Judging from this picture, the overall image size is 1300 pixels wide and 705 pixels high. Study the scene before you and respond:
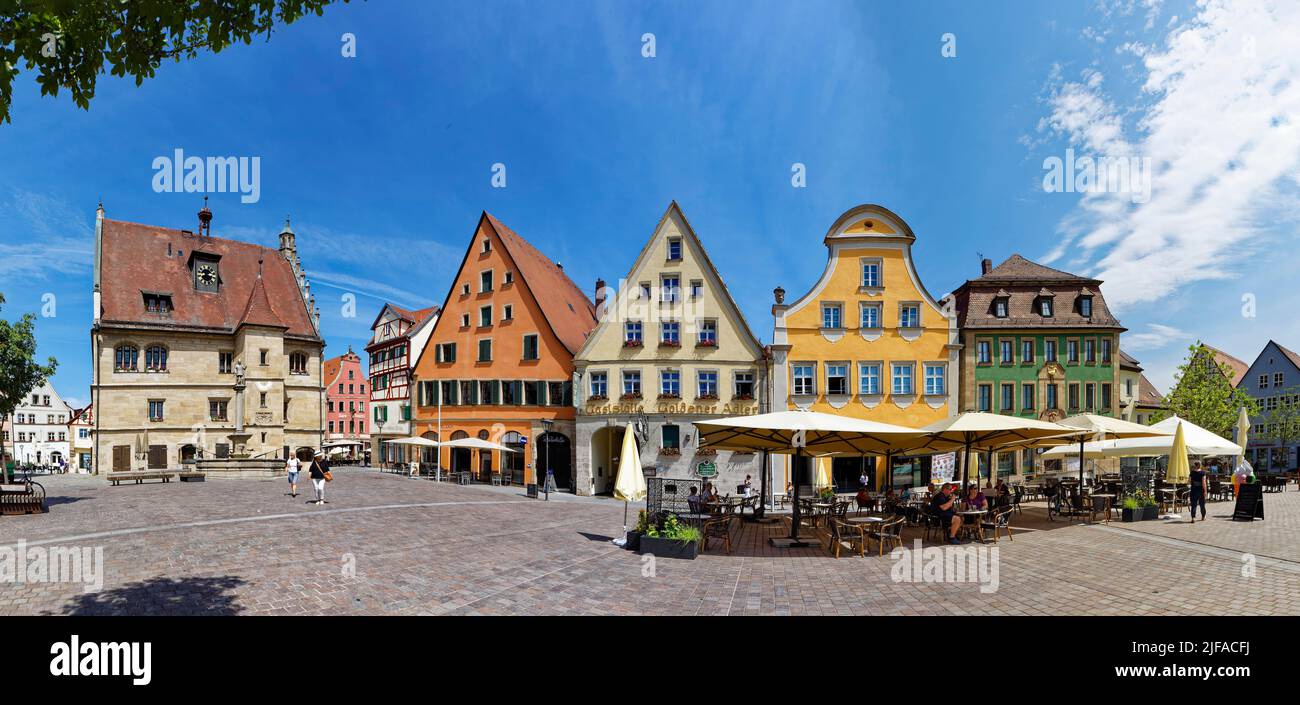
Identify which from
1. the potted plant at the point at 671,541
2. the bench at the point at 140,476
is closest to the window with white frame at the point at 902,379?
the potted plant at the point at 671,541

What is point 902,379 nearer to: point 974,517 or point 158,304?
point 974,517

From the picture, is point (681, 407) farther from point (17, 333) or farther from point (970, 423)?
point (17, 333)

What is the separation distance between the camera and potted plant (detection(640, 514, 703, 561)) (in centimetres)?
1098

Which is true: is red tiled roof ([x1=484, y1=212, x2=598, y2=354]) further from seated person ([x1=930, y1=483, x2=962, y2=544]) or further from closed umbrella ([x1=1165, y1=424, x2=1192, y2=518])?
closed umbrella ([x1=1165, y1=424, x2=1192, y2=518])

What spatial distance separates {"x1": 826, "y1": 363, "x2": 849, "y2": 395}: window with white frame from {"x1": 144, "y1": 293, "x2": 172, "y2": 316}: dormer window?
39.1m

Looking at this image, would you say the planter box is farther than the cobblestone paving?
Yes

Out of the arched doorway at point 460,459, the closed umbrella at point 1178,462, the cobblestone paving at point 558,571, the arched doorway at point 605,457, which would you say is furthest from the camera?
the arched doorway at point 460,459

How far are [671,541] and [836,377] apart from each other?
1909cm

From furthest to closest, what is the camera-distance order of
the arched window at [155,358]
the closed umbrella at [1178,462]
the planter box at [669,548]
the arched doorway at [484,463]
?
the arched window at [155,358] < the arched doorway at [484,463] < the closed umbrella at [1178,462] < the planter box at [669,548]

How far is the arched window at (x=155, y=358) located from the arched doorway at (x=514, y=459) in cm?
2192

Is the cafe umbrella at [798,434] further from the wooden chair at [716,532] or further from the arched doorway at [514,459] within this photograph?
the arched doorway at [514,459]

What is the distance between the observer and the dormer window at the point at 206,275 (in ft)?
124

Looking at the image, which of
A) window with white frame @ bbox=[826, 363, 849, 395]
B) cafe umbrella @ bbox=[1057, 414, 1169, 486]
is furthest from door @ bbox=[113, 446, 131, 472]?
cafe umbrella @ bbox=[1057, 414, 1169, 486]

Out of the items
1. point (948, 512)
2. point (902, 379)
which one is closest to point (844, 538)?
point (948, 512)
